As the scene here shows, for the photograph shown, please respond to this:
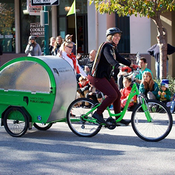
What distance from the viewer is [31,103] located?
7875 mm

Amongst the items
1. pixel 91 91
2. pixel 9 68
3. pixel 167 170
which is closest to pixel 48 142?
pixel 9 68

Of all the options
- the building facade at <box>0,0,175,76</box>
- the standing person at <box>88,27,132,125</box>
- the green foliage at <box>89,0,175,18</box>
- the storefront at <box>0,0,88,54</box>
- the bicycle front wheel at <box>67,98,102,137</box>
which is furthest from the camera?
the storefront at <box>0,0,88,54</box>

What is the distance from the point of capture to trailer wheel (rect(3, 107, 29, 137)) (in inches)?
311

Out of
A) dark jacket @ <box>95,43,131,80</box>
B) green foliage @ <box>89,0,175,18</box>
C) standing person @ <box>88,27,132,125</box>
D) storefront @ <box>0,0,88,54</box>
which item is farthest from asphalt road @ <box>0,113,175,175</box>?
storefront @ <box>0,0,88,54</box>

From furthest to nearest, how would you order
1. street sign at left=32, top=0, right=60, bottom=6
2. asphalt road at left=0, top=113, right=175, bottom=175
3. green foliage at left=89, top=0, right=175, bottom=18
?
green foliage at left=89, top=0, right=175, bottom=18
street sign at left=32, top=0, right=60, bottom=6
asphalt road at left=0, top=113, right=175, bottom=175

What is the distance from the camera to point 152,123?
745 cm

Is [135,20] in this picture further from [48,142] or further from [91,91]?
[48,142]

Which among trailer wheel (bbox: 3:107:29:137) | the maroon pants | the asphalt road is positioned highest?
the maroon pants

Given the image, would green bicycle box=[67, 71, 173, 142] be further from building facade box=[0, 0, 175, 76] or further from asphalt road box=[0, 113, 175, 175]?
building facade box=[0, 0, 175, 76]

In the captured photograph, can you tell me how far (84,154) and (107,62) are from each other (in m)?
1.77

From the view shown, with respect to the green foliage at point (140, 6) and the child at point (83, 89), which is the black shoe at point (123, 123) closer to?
the child at point (83, 89)

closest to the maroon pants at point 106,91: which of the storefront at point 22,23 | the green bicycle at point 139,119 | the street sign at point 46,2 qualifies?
the green bicycle at point 139,119

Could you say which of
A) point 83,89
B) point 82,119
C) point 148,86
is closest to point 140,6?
point 148,86

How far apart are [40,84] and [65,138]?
1.05m
